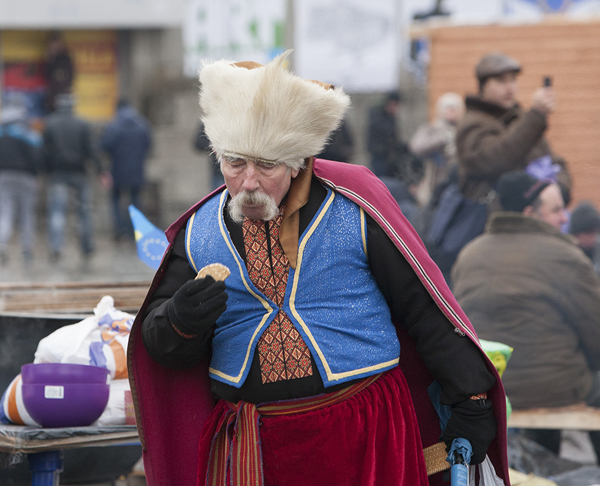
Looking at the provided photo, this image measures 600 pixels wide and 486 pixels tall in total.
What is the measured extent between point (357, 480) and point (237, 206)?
2.83ft

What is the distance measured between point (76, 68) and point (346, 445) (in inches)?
528

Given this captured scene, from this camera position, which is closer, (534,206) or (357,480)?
(357,480)

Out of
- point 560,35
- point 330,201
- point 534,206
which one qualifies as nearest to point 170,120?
point 560,35

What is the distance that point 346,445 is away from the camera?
2447 millimetres

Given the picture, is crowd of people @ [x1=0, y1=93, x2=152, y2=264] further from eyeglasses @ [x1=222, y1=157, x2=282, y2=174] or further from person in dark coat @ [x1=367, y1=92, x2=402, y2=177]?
eyeglasses @ [x1=222, y1=157, x2=282, y2=174]

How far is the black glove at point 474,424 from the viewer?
8.16ft

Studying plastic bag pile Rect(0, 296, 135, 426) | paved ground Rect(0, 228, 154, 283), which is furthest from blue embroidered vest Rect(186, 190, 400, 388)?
paved ground Rect(0, 228, 154, 283)

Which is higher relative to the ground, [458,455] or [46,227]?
[458,455]

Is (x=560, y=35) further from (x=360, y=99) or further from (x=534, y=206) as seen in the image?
(x=360, y=99)

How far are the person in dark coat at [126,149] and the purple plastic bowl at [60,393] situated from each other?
7690 millimetres

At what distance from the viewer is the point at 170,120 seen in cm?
1348

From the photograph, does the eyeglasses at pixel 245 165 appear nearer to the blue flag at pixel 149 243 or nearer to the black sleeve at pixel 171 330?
the black sleeve at pixel 171 330

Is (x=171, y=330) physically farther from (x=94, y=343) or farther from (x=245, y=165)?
(x=94, y=343)

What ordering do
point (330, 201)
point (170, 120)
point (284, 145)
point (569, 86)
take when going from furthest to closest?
Answer: point (170, 120) → point (569, 86) → point (330, 201) → point (284, 145)
